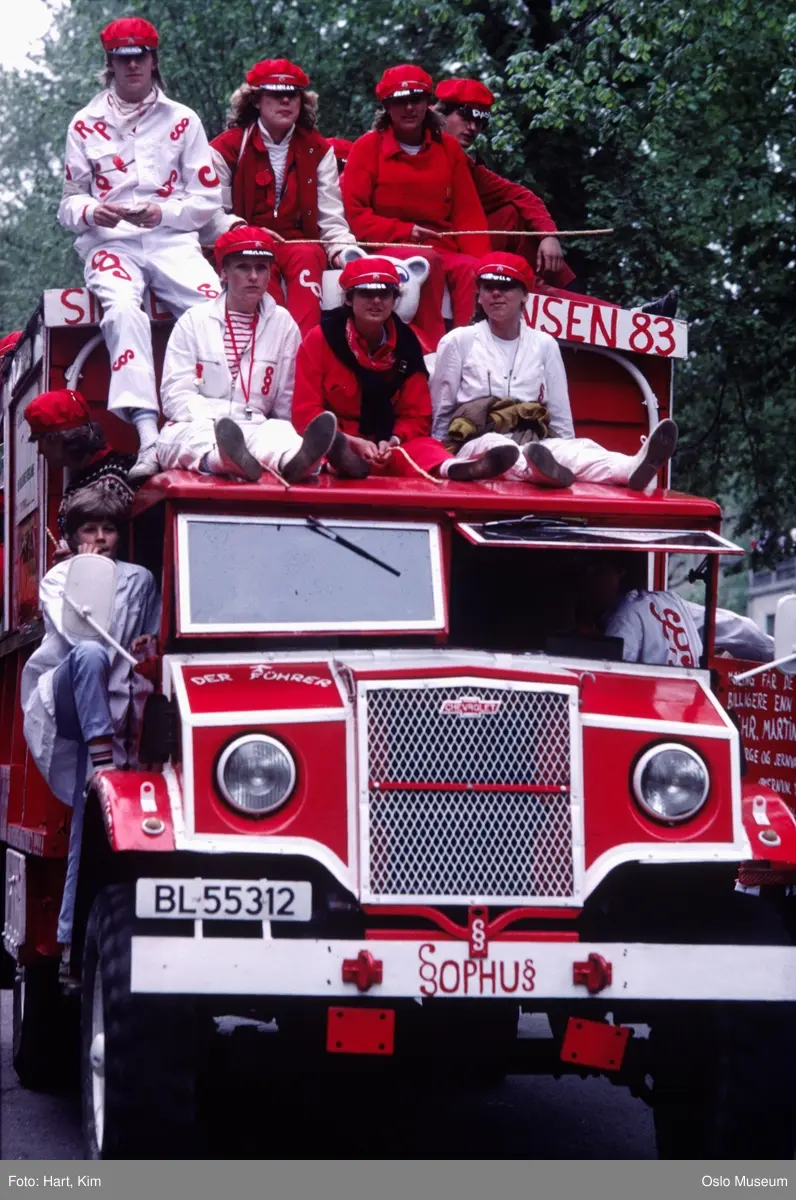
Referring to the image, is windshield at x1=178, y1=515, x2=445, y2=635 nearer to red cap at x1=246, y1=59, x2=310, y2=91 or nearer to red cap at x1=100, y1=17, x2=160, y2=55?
red cap at x1=100, y1=17, x2=160, y2=55

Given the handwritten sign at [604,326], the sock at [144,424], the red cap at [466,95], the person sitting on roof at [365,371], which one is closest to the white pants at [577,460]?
the person sitting on roof at [365,371]

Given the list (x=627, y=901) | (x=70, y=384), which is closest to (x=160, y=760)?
(x=627, y=901)

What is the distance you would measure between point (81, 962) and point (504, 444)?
234 centimetres

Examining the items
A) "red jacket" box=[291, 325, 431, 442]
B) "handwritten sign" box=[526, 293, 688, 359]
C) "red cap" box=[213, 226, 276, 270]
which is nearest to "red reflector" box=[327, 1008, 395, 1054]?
"red jacket" box=[291, 325, 431, 442]

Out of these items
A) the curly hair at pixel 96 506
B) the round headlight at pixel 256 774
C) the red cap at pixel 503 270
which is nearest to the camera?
the round headlight at pixel 256 774

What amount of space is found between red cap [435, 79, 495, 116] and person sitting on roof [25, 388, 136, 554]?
3.66 m

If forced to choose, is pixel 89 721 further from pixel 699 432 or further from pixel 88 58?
pixel 88 58

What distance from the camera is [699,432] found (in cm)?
2392

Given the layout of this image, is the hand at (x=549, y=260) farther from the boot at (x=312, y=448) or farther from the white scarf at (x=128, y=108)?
the boot at (x=312, y=448)

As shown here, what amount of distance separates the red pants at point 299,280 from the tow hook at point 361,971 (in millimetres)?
3871

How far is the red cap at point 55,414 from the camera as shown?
26.8ft

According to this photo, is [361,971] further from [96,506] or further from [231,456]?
[96,506]

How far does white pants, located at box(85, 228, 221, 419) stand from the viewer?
834 cm

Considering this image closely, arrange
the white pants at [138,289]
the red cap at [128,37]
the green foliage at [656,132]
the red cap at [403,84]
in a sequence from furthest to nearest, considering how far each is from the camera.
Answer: the green foliage at [656,132], the red cap at [403,84], the red cap at [128,37], the white pants at [138,289]
